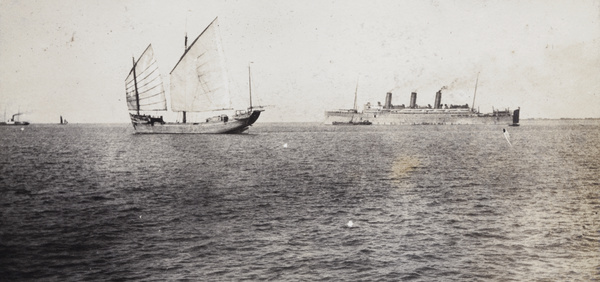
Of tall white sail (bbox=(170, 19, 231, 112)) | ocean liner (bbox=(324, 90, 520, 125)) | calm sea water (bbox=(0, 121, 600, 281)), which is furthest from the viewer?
ocean liner (bbox=(324, 90, 520, 125))

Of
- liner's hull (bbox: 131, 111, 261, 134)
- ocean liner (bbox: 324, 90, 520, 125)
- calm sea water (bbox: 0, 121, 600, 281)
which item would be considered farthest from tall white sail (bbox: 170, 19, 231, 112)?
ocean liner (bbox: 324, 90, 520, 125)

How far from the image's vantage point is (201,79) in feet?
245

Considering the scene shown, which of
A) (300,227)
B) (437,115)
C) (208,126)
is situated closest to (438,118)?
(437,115)

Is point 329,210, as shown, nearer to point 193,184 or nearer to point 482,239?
point 482,239

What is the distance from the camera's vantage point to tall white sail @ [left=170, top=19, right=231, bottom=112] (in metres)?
72.5

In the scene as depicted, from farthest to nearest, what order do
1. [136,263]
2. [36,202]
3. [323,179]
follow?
[323,179] → [36,202] → [136,263]

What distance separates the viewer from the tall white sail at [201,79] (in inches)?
2853

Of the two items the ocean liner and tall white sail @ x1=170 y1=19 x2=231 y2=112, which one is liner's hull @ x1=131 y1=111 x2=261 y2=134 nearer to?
tall white sail @ x1=170 y1=19 x2=231 y2=112

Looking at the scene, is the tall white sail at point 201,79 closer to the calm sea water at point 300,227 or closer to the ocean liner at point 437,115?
the calm sea water at point 300,227

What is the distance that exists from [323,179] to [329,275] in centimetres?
1785

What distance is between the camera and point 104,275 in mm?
12852

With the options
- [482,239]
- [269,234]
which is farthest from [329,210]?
[482,239]

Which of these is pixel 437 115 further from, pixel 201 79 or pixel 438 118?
pixel 201 79

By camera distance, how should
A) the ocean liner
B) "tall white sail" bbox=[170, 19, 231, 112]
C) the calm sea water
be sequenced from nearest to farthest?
1. the calm sea water
2. "tall white sail" bbox=[170, 19, 231, 112]
3. the ocean liner
